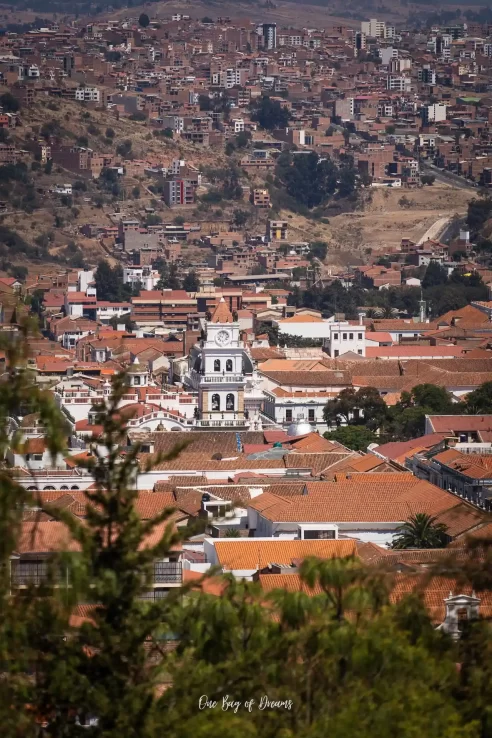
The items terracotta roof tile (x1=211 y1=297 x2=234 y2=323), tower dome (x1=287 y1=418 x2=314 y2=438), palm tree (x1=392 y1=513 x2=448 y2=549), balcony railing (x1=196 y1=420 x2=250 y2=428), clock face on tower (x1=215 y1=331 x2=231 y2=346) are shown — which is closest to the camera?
palm tree (x1=392 y1=513 x2=448 y2=549)

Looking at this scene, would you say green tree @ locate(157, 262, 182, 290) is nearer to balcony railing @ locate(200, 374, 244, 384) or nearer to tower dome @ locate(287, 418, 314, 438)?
balcony railing @ locate(200, 374, 244, 384)

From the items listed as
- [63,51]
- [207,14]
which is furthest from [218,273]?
[207,14]

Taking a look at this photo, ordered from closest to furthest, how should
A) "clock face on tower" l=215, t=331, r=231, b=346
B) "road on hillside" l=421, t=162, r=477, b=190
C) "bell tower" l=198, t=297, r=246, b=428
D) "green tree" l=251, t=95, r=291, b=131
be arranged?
1. "bell tower" l=198, t=297, r=246, b=428
2. "clock face on tower" l=215, t=331, r=231, b=346
3. "road on hillside" l=421, t=162, r=477, b=190
4. "green tree" l=251, t=95, r=291, b=131

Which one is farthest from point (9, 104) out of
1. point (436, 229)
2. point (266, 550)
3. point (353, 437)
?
point (266, 550)

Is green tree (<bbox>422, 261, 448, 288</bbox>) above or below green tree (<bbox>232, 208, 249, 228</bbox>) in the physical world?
above

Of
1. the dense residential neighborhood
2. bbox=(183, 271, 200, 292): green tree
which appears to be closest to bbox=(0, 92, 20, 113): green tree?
the dense residential neighborhood

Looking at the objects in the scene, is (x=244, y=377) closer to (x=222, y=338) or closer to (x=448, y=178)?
(x=222, y=338)
